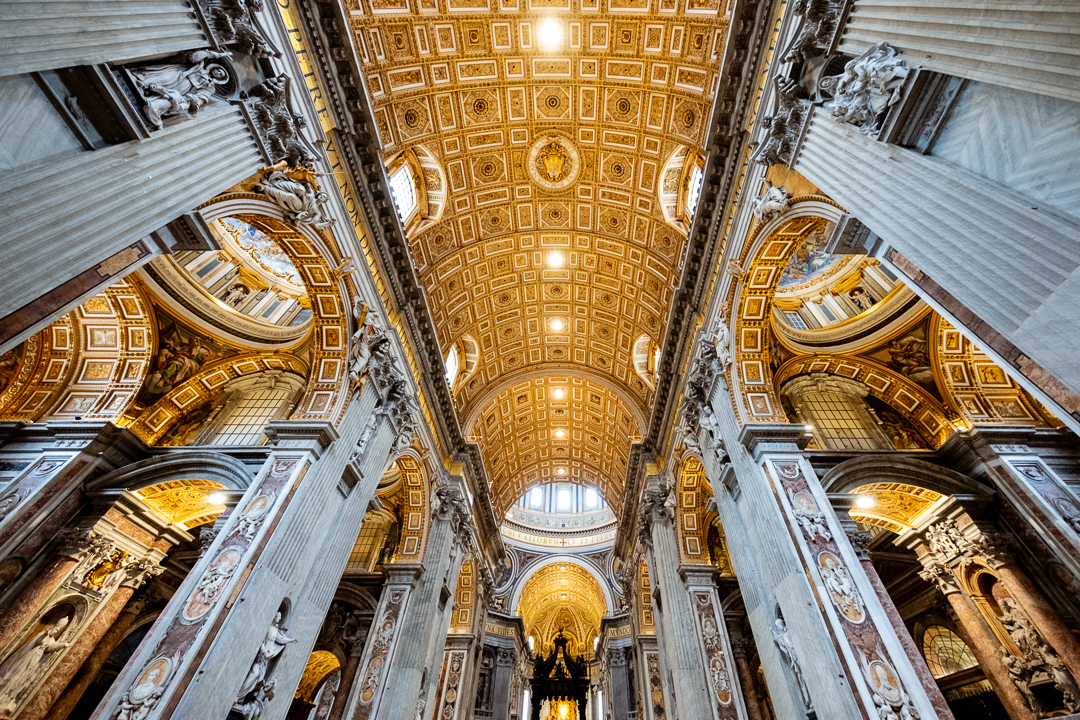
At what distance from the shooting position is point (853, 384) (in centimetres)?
1179

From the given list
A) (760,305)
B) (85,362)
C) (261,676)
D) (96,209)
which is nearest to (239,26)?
A: (96,209)

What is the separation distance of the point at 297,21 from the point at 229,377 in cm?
875

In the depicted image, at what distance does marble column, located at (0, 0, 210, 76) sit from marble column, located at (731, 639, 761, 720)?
1578 cm

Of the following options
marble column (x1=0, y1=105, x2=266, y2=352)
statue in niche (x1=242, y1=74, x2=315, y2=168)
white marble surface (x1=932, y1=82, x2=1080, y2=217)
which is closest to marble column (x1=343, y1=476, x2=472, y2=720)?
marble column (x1=0, y1=105, x2=266, y2=352)

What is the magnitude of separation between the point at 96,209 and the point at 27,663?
31.4ft

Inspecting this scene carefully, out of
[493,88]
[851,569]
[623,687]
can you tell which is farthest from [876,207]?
[623,687]

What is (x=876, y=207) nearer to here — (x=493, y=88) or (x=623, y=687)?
(x=493, y=88)

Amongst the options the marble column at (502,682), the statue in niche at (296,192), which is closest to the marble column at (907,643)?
the statue in niche at (296,192)

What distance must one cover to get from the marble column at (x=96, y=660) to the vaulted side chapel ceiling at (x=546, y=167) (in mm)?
10253

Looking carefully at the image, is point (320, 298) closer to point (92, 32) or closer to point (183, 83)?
point (183, 83)

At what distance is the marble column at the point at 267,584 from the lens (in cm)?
554

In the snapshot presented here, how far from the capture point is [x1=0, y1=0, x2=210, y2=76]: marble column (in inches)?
130

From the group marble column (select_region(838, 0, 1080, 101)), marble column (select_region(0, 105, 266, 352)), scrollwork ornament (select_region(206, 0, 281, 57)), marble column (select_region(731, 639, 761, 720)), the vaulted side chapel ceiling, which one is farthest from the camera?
marble column (select_region(731, 639, 761, 720))

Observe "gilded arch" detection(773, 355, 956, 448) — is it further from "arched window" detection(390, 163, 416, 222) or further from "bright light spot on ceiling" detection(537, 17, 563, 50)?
"arched window" detection(390, 163, 416, 222)
